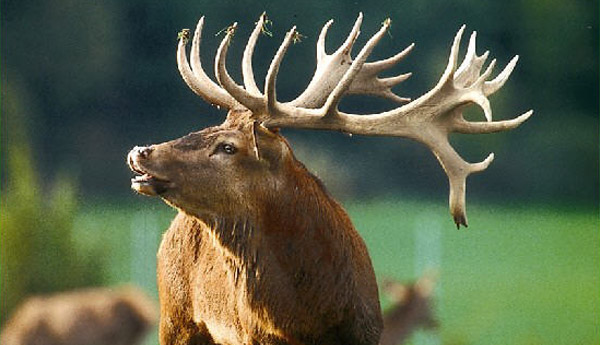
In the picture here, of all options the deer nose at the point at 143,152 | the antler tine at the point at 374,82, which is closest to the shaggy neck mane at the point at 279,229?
the deer nose at the point at 143,152

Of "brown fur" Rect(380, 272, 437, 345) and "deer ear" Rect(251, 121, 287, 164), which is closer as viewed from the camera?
"deer ear" Rect(251, 121, 287, 164)

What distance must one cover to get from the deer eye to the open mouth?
0.75 ft

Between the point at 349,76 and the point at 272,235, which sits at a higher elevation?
the point at 349,76

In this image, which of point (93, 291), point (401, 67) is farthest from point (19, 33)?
point (93, 291)

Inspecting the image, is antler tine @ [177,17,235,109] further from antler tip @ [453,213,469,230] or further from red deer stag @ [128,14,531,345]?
antler tip @ [453,213,469,230]

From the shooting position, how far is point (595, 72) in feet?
50.3

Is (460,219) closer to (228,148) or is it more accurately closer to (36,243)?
(228,148)

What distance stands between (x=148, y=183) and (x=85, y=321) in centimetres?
348

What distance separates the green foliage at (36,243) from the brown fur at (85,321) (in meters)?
0.38

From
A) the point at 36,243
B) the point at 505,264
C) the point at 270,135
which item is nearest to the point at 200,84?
the point at 270,135

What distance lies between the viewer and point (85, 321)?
341 inches

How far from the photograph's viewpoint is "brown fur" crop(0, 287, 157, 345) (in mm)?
8641

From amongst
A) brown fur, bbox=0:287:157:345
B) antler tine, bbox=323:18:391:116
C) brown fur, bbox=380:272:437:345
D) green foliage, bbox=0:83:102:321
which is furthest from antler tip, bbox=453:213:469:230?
green foliage, bbox=0:83:102:321

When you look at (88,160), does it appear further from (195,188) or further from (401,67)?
(195,188)
